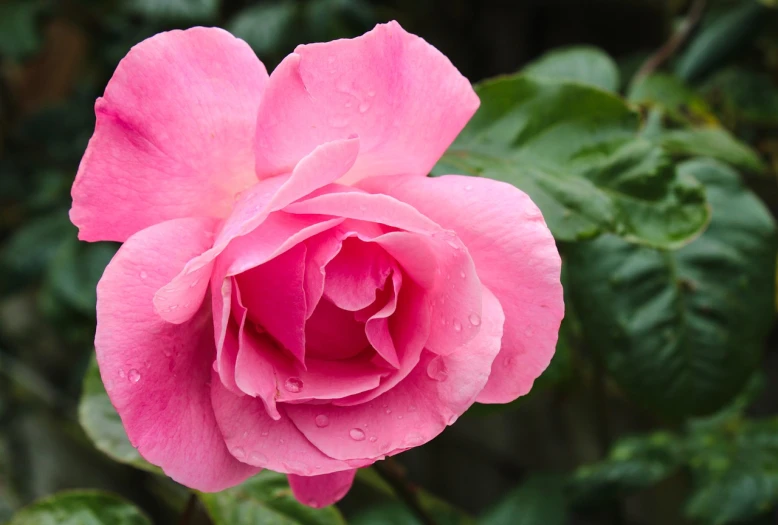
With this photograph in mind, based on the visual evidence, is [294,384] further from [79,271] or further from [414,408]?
[79,271]

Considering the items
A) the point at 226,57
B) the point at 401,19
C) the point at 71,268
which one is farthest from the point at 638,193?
the point at 401,19

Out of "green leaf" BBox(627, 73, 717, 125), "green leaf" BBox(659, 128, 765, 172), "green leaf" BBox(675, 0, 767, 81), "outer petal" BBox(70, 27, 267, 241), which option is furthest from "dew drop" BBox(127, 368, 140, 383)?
"green leaf" BBox(675, 0, 767, 81)

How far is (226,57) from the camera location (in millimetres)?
469

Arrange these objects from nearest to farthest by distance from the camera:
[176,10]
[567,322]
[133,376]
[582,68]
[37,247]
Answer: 1. [133,376]
2. [567,322]
3. [582,68]
4. [176,10]
5. [37,247]

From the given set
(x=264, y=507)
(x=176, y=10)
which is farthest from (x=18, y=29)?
(x=264, y=507)

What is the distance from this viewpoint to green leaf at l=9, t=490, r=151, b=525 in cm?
74

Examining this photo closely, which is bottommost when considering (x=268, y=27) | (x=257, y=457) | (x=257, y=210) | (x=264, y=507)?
(x=264, y=507)

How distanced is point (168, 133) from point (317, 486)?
10.8 inches

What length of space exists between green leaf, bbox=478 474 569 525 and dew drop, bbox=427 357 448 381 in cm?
94

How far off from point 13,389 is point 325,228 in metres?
2.29

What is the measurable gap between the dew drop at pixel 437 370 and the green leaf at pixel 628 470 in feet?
2.80

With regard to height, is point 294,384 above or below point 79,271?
above

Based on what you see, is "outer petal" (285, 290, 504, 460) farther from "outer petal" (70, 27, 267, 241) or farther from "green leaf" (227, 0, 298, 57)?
"green leaf" (227, 0, 298, 57)

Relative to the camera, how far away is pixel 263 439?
46 cm
